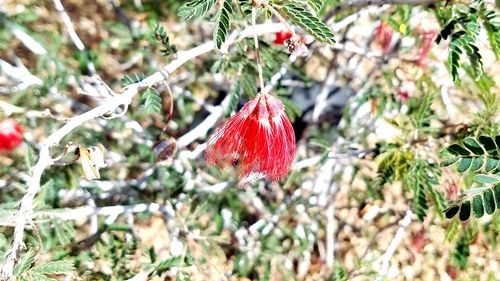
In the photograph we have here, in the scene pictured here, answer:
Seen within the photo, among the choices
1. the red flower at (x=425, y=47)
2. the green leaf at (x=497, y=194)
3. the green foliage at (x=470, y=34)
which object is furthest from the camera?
the red flower at (x=425, y=47)

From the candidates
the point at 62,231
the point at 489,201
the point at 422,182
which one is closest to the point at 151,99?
the point at 62,231

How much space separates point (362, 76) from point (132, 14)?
1.23 metres

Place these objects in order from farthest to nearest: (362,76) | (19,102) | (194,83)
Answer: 1. (362,76)
2. (194,83)
3. (19,102)

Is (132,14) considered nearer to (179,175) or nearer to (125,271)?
(179,175)

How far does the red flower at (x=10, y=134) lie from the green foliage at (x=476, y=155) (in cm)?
125

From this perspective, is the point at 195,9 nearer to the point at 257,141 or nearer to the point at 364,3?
the point at 257,141

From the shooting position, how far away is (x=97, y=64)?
2117mm

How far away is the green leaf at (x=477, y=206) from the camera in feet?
2.86

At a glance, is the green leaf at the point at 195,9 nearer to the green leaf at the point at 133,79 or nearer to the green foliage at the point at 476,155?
the green leaf at the point at 133,79

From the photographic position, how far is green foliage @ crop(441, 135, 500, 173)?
3.01ft

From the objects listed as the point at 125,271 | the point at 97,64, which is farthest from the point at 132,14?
the point at 125,271

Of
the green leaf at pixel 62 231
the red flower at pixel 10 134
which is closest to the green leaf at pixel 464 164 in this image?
the green leaf at pixel 62 231

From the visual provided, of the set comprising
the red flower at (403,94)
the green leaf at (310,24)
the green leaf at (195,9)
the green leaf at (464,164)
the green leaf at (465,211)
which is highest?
the green leaf at (195,9)

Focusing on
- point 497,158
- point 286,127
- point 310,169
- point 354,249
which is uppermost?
point 286,127
